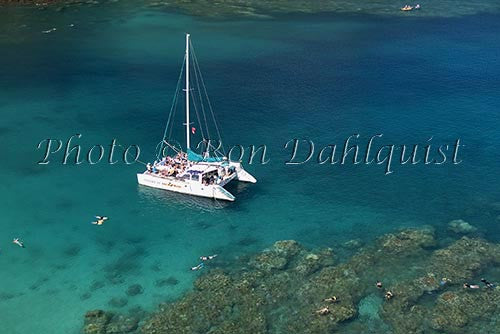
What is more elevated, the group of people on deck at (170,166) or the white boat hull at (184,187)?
the group of people on deck at (170,166)

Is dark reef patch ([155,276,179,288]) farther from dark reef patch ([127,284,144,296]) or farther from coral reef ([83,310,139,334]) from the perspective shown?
coral reef ([83,310,139,334])

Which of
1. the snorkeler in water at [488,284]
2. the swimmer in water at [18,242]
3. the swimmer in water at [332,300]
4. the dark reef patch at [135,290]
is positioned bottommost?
the dark reef patch at [135,290]

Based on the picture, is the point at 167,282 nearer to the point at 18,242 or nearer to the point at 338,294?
the point at 338,294

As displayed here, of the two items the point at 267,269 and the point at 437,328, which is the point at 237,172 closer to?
the point at 267,269

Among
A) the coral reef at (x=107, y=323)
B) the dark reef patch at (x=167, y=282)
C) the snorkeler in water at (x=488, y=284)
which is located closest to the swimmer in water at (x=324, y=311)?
the dark reef patch at (x=167, y=282)

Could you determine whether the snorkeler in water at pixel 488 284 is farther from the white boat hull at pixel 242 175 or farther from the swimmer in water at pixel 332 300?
the white boat hull at pixel 242 175

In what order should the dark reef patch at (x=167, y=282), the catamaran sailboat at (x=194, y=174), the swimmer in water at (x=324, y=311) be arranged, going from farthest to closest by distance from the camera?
1. the catamaran sailboat at (x=194, y=174)
2. the dark reef patch at (x=167, y=282)
3. the swimmer in water at (x=324, y=311)

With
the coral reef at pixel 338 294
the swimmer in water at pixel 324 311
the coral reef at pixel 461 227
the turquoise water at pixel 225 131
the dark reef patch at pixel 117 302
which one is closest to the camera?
the coral reef at pixel 338 294
